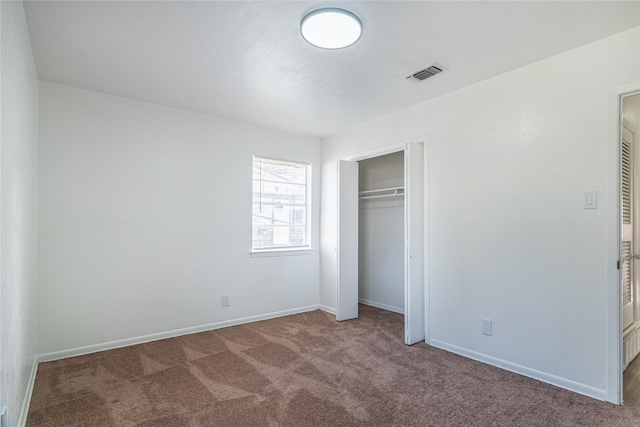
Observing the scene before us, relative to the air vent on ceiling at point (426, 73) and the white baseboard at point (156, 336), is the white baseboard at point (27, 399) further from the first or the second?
the air vent on ceiling at point (426, 73)

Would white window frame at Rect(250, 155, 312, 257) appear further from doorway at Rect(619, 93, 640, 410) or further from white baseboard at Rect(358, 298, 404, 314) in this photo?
doorway at Rect(619, 93, 640, 410)

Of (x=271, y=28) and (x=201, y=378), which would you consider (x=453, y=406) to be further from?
(x=271, y=28)

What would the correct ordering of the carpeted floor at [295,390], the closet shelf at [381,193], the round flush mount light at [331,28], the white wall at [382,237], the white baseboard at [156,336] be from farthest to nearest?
1. the white wall at [382,237]
2. the closet shelf at [381,193]
3. the white baseboard at [156,336]
4. the carpeted floor at [295,390]
5. the round flush mount light at [331,28]

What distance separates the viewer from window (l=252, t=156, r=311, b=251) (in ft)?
14.7

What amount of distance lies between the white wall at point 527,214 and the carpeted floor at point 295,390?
0.29m

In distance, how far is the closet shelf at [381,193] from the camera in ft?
15.4

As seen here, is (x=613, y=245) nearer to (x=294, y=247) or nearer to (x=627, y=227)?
Answer: (x=627, y=227)

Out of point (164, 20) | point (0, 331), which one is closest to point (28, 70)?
point (164, 20)

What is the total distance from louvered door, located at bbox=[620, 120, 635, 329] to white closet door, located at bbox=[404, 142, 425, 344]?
165cm

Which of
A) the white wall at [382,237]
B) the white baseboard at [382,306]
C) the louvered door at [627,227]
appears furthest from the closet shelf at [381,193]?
the louvered door at [627,227]

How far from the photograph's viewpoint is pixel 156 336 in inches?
142

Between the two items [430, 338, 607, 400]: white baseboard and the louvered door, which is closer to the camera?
[430, 338, 607, 400]: white baseboard

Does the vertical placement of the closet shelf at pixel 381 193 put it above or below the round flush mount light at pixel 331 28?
below

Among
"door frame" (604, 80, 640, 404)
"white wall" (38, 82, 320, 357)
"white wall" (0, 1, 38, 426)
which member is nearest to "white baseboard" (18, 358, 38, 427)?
"white wall" (0, 1, 38, 426)
